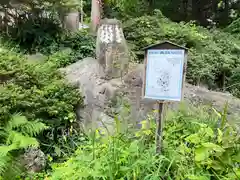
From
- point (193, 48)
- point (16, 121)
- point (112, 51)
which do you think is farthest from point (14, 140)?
point (193, 48)

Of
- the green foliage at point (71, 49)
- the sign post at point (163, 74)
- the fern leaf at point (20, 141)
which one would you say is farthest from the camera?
the green foliage at point (71, 49)

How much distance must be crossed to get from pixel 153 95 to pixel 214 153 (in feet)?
2.20

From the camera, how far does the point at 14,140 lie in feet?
9.74

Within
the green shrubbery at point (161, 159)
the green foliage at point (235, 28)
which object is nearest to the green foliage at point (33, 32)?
the green shrubbery at point (161, 159)

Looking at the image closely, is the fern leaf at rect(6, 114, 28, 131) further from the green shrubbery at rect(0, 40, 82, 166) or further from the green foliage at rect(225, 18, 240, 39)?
the green foliage at rect(225, 18, 240, 39)

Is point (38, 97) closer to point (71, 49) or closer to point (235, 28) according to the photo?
point (71, 49)

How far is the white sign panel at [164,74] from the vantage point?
7.77 feet

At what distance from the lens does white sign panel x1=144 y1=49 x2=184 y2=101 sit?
2.37 m

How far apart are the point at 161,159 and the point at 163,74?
689 mm

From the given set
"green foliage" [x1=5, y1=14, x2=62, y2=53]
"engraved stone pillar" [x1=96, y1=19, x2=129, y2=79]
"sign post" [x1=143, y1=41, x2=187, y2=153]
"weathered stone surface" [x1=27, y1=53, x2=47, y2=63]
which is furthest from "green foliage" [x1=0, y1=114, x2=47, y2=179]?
"green foliage" [x1=5, y1=14, x2=62, y2=53]

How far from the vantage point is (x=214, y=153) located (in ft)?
7.16

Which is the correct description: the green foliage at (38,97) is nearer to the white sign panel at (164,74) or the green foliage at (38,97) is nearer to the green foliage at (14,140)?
the green foliage at (14,140)

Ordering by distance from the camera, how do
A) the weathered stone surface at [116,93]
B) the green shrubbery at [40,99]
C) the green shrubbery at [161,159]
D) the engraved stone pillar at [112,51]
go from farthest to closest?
the engraved stone pillar at [112,51]
the weathered stone surface at [116,93]
the green shrubbery at [40,99]
the green shrubbery at [161,159]

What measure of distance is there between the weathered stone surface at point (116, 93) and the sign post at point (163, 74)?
1616mm
